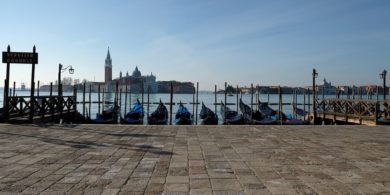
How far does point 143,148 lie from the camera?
6520 mm

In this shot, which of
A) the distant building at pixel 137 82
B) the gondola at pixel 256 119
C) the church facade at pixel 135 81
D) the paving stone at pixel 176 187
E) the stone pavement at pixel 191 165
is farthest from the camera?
the church facade at pixel 135 81

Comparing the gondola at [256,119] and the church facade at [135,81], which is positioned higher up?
the church facade at [135,81]

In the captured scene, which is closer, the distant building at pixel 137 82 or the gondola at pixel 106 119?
the gondola at pixel 106 119

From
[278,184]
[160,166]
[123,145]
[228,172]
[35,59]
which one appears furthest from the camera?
[35,59]

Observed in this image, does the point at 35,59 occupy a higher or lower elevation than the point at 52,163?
higher

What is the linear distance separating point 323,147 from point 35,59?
1060cm

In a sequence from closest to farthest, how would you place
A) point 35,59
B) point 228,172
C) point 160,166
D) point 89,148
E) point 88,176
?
point 88,176, point 228,172, point 160,166, point 89,148, point 35,59

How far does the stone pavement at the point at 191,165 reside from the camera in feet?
12.7

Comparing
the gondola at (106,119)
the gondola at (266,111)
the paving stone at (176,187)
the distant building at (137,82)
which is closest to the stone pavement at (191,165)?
the paving stone at (176,187)

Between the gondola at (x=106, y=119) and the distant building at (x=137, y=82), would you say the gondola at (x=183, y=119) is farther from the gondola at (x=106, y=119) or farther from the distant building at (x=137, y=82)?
the distant building at (x=137, y=82)

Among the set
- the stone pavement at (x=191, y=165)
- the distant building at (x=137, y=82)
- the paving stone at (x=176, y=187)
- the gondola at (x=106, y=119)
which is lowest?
the gondola at (x=106, y=119)

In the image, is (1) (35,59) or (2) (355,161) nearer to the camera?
(2) (355,161)

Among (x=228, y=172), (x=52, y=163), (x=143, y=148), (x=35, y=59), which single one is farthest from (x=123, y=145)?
(x=35, y=59)

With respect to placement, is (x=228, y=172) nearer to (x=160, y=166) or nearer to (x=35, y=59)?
(x=160, y=166)
